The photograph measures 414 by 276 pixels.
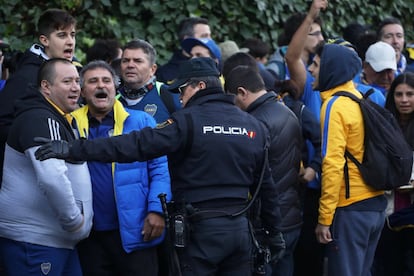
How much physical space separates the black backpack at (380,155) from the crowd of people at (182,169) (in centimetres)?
6

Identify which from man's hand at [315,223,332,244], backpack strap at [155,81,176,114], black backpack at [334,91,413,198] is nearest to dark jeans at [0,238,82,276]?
backpack strap at [155,81,176,114]

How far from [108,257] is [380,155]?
2.17 m

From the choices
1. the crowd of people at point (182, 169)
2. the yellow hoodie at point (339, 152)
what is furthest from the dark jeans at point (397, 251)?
the yellow hoodie at point (339, 152)

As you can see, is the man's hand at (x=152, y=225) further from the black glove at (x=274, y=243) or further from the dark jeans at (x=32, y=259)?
the black glove at (x=274, y=243)

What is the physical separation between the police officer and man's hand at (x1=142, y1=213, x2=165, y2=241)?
0.42 meters

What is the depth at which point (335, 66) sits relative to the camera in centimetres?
625

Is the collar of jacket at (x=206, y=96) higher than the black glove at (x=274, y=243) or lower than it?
higher

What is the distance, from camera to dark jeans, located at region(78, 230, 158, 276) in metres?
5.59

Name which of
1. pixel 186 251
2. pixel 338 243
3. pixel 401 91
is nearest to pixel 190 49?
pixel 401 91

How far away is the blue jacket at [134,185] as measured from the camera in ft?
18.1

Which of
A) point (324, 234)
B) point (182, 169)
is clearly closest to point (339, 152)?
point (324, 234)

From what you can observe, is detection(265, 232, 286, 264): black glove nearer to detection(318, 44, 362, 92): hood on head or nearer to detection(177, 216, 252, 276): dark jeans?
detection(177, 216, 252, 276): dark jeans

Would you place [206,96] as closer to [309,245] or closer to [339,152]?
[339,152]

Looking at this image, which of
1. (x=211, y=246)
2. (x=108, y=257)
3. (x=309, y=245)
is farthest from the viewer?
(x=309, y=245)
